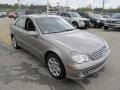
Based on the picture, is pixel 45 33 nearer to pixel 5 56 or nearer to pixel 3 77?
pixel 3 77

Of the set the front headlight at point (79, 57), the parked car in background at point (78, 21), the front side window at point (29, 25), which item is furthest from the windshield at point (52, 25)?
the parked car in background at point (78, 21)

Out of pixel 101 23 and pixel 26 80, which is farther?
pixel 101 23

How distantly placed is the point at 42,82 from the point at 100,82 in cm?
140

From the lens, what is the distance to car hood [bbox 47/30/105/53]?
385cm

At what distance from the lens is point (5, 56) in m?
5.99

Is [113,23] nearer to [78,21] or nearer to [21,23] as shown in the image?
[78,21]

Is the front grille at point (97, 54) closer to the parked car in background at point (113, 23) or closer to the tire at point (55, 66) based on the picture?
the tire at point (55, 66)

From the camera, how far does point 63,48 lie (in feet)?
12.6

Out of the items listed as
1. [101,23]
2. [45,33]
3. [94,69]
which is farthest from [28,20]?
[101,23]

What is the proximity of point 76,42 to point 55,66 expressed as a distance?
31.4 inches

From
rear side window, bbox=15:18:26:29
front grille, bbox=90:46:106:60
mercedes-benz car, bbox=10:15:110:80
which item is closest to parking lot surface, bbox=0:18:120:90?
mercedes-benz car, bbox=10:15:110:80

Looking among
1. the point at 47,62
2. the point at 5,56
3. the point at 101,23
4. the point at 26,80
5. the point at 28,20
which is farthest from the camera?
the point at 101,23

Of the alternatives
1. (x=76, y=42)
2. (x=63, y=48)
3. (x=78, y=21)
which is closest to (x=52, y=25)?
(x=76, y=42)

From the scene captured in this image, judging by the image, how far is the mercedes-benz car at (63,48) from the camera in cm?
365
